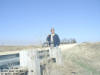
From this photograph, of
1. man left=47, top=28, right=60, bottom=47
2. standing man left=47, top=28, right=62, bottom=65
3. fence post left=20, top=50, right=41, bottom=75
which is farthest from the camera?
man left=47, top=28, right=60, bottom=47

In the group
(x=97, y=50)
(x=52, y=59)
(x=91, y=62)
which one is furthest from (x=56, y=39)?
(x=97, y=50)

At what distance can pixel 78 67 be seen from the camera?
9203 millimetres

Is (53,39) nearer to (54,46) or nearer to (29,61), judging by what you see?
(54,46)

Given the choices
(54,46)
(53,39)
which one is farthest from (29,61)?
(53,39)

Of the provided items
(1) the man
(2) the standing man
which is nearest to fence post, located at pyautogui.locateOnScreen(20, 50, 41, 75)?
(2) the standing man

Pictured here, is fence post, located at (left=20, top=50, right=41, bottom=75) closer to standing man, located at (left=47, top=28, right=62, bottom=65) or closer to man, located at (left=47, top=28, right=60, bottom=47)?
standing man, located at (left=47, top=28, right=62, bottom=65)

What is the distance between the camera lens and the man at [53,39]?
10.0 m

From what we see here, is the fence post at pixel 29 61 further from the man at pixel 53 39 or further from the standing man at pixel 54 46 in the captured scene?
the man at pixel 53 39

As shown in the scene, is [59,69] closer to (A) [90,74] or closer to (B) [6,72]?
(A) [90,74]

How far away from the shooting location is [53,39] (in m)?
10.1

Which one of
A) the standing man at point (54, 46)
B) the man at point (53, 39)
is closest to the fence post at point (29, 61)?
the standing man at point (54, 46)

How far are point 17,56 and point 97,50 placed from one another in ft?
26.9

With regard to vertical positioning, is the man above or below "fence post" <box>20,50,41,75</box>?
above

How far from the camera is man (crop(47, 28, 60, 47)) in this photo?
10.0 m
